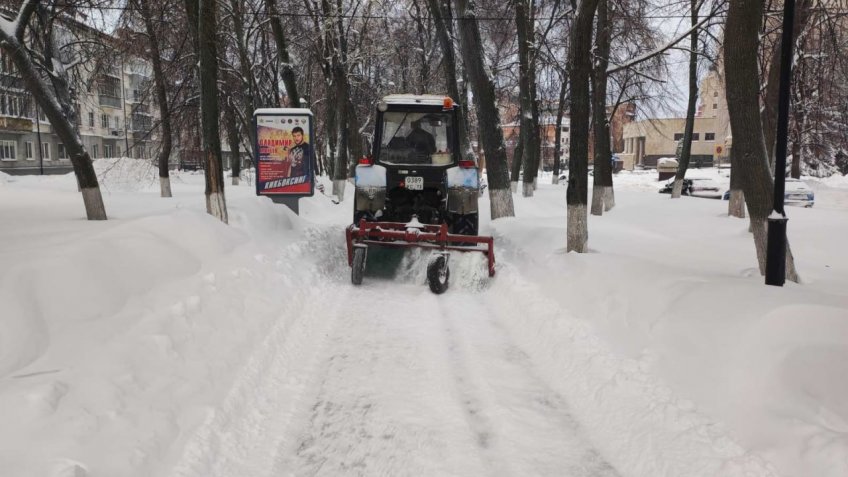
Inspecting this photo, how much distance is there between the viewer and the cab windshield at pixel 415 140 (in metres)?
9.59

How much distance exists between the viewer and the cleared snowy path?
11.4ft

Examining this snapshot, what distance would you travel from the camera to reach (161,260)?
6.33 metres

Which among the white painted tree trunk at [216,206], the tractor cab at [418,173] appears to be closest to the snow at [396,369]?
the white painted tree trunk at [216,206]

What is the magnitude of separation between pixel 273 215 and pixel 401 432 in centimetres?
794

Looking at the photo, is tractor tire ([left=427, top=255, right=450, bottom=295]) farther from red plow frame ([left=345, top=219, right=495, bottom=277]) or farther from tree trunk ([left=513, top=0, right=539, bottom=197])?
tree trunk ([left=513, top=0, right=539, bottom=197])

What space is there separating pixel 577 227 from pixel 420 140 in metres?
3.05

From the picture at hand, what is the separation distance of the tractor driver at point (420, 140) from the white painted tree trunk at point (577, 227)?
8.57 feet

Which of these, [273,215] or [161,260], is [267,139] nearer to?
[273,215]

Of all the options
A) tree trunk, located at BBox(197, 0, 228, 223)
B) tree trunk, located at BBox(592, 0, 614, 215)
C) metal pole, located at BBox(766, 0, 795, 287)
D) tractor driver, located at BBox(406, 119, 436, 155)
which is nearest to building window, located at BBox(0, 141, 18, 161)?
tree trunk, located at BBox(197, 0, 228, 223)

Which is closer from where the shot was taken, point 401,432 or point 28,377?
point 28,377

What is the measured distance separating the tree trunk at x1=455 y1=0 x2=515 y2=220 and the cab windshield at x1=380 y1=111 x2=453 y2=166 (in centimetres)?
276

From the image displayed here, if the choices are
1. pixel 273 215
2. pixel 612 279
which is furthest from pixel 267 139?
pixel 612 279

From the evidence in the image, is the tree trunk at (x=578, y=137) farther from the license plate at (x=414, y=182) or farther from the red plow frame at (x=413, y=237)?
the license plate at (x=414, y=182)

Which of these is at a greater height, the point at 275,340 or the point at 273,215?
the point at 273,215
